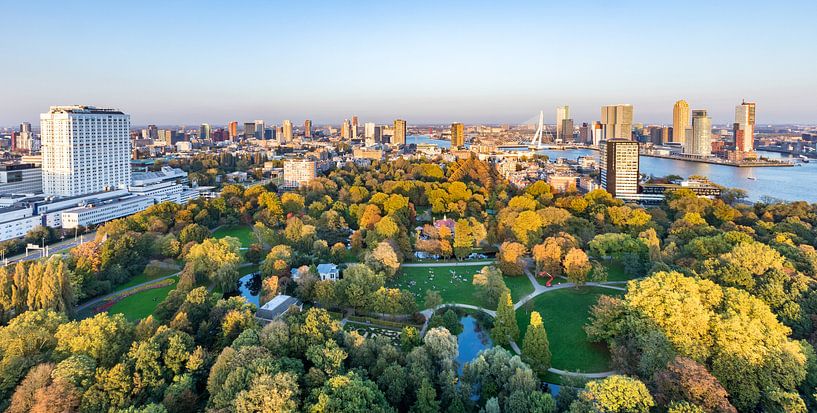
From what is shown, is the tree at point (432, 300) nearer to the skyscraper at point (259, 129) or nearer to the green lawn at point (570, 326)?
the green lawn at point (570, 326)

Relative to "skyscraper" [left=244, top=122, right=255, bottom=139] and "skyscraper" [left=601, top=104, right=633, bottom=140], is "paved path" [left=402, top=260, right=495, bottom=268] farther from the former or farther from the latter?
"skyscraper" [left=244, top=122, right=255, bottom=139]

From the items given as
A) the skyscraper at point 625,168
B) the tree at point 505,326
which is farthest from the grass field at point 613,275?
the skyscraper at point 625,168

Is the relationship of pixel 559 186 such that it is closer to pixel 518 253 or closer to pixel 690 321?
pixel 518 253

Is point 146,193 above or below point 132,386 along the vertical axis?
above

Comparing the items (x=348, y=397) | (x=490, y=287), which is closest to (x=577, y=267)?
(x=490, y=287)

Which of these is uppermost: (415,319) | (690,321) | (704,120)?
(704,120)

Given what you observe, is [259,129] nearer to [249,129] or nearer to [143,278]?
[249,129]

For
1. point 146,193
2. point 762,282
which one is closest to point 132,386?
point 762,282
